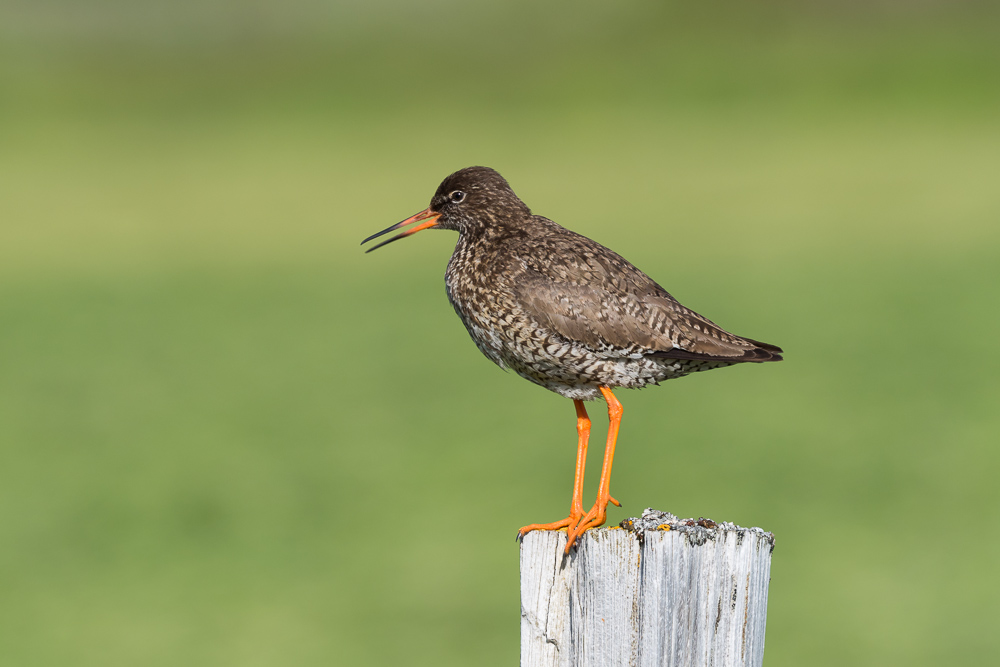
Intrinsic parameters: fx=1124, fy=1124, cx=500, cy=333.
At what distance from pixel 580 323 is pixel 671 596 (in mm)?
1603

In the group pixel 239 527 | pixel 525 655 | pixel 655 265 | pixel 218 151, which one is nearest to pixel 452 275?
pixel 525 655

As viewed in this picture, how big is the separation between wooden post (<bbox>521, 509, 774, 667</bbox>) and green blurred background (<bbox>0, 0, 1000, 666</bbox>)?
11.1 metres

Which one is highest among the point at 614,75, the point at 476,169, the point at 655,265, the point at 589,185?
the point at 614,75

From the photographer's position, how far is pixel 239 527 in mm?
18156

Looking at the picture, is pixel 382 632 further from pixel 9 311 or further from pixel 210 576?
pixel 9 311

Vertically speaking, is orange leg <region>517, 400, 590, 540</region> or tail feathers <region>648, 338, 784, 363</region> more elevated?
tail feathers <region>648, 338, 784, 363</region>

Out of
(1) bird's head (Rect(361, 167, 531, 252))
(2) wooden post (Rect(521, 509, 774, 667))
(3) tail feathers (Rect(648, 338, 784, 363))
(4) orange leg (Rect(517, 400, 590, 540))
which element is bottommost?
(2) wooden post (Rect(521, 509, 774, 667))

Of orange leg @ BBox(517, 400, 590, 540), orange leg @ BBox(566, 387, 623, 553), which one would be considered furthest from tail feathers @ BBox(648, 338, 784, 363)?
orange leg @ BBox(517, 400, 590, 540)

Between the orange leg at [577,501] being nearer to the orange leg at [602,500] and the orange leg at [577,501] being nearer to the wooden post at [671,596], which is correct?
the orange leg at [602,500]

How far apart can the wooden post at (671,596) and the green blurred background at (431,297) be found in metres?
11.1

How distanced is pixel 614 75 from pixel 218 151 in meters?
17.1

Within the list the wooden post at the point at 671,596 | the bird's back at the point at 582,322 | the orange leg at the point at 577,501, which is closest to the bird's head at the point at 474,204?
the bird's back at the point at 582,322

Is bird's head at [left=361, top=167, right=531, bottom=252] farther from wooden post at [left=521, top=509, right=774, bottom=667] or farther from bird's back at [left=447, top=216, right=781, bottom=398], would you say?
wooden post at [left=521, top=509, right=774, bottom=667]

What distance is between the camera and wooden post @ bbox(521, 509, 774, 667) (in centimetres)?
358
